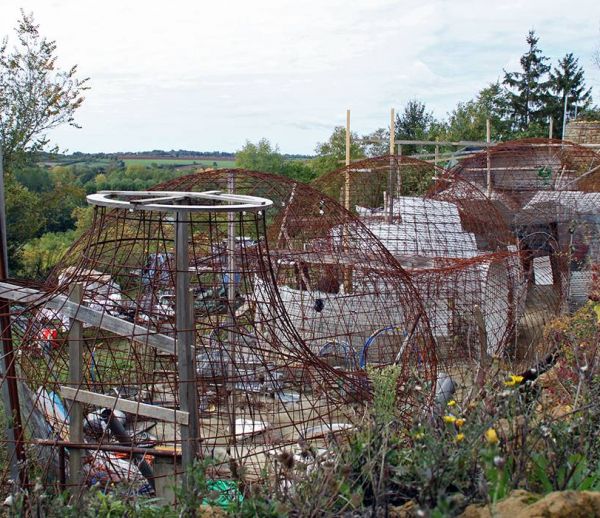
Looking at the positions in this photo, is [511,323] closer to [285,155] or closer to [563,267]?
[563,267]

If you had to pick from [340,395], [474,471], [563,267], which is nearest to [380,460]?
[474,471]

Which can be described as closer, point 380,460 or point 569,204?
point 380,460

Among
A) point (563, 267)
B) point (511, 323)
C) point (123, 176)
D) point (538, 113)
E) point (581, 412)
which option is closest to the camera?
point (581, 412)

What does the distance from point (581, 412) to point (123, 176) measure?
17.5m

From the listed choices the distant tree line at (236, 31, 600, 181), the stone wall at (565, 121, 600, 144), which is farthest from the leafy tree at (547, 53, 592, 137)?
the stone wall at (565, 121, 600, 144)

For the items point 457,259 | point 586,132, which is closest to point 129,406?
point 457,259

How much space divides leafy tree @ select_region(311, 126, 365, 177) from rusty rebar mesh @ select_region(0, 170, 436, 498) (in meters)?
14.4

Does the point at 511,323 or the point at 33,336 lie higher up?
the point at 33,336

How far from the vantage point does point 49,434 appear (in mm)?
3662

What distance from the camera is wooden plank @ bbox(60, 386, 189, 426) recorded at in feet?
10.3

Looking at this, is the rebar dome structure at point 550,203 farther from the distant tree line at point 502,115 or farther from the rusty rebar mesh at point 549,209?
the distant tree line at point 502,115

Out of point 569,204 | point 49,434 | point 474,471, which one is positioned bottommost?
point 49,434

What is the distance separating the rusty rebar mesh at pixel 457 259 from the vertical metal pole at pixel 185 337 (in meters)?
2.34

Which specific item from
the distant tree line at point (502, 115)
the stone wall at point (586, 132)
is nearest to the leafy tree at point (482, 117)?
the distant tree line at point (502, 115)
